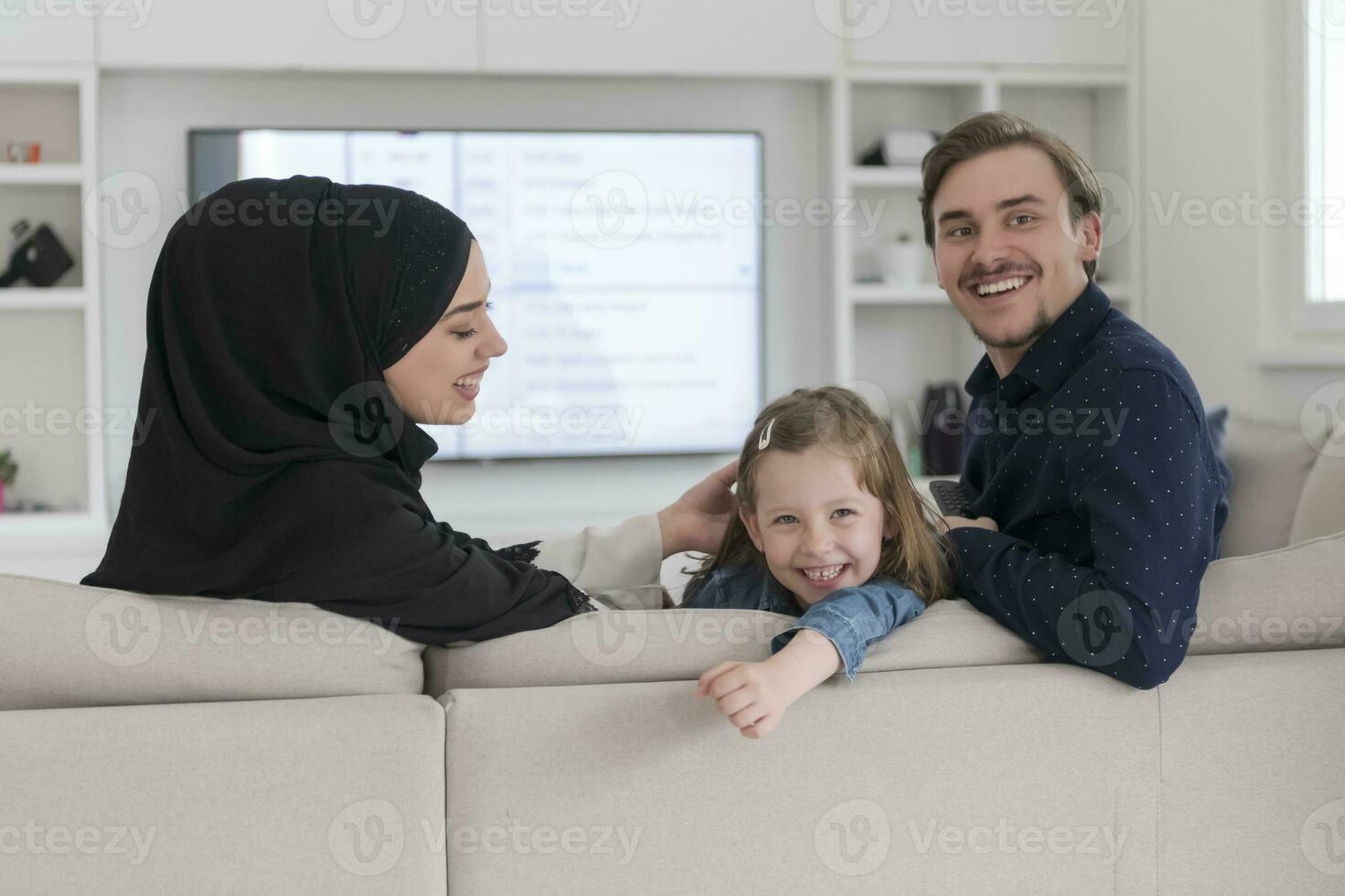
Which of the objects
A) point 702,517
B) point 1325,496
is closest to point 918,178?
point 1325,496

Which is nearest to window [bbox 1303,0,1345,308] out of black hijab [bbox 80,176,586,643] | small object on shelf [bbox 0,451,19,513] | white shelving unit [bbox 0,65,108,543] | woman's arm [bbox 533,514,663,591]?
woman's arm [bbox 533,514,663,591]

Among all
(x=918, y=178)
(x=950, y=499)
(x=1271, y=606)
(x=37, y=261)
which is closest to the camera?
(x=1271, y=606)

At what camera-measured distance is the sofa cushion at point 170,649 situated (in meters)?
1.18

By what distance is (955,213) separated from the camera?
5.76ft

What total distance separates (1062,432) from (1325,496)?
89 cm

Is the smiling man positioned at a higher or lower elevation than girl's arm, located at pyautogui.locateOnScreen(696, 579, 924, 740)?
higher

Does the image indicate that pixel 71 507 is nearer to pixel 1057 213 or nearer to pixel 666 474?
pixel 666 474

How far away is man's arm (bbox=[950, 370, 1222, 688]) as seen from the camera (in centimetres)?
127

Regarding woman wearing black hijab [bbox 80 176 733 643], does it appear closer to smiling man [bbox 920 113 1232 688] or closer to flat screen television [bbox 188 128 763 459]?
smiling man [bbox 920 113 1232 688]

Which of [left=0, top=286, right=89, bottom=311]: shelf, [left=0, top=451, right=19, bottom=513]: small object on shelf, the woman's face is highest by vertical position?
[left=0, top=286, right=89, bottom=311]: shelf

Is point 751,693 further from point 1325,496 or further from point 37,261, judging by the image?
point 37,261

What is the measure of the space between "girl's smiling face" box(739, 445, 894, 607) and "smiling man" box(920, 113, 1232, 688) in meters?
0.12

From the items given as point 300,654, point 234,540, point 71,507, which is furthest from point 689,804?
point 71,507

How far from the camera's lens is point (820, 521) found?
1478 mm
